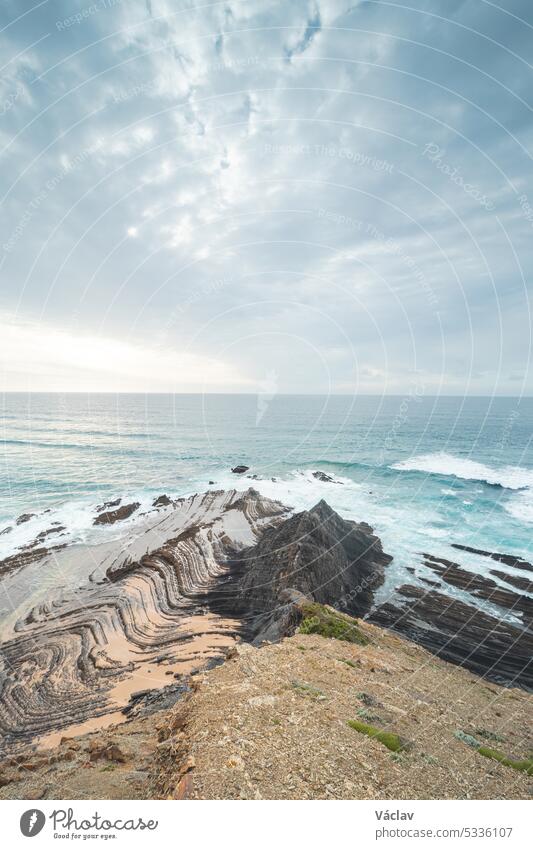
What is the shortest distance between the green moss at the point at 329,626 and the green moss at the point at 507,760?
7050 mm

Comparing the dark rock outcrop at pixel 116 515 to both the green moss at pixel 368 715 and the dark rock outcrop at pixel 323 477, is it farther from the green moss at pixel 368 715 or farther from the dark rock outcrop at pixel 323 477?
the green moss at pixel 368 715

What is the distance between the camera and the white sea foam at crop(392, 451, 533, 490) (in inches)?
2429

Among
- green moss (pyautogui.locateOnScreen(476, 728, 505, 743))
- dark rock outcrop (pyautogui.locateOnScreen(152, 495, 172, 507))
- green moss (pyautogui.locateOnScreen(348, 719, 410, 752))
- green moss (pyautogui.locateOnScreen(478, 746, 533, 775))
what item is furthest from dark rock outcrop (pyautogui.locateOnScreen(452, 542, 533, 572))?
dark rock outcrop (pyautogui.locateOnScreen(152, 495, 172, 507))

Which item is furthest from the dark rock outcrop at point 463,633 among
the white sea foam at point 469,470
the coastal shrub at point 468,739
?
the white sea foam at point 469,470

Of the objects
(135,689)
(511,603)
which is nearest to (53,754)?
(135,689)

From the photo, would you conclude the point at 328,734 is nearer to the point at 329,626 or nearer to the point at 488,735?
the point at 488,735

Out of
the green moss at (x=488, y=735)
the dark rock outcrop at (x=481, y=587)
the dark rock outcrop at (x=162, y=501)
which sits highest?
the green moss at (x=488, y=735)

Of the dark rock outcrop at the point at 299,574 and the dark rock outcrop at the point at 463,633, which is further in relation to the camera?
the dark rock outcrop at the point at 299,574

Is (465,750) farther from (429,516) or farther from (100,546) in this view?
(429,516)

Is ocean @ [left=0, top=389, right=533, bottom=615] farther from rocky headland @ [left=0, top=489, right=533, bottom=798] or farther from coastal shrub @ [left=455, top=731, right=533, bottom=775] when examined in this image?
coastal shrub @ [left=455, top=731, right=533, bottom=775]

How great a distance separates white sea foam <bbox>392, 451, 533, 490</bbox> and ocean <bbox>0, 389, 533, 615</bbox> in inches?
10.6

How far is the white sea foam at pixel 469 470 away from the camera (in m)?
61.7

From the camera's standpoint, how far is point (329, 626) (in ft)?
53.2
